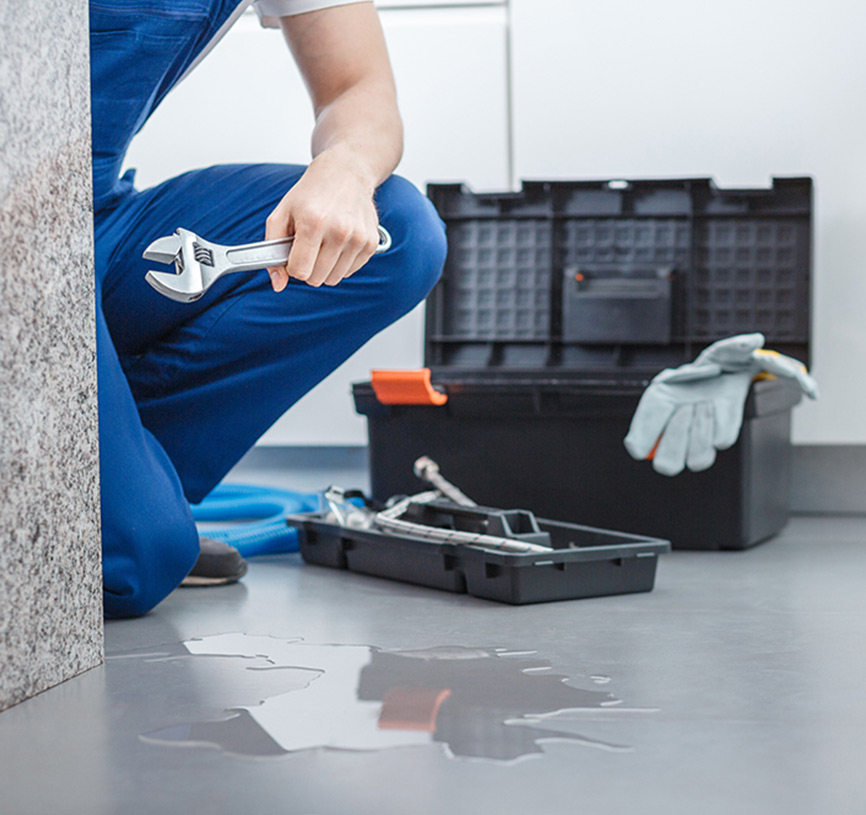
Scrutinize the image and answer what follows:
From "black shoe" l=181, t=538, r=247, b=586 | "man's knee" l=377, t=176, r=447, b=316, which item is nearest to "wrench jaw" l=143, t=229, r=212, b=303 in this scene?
"man's knee" l=377, t=176, r=447, b=316

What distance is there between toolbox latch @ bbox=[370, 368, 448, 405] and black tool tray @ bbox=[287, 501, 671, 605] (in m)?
0.24

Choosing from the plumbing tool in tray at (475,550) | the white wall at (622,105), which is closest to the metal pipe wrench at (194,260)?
the plumbing tool in tray at (475,550)

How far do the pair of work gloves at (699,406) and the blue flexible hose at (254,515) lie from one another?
43cm

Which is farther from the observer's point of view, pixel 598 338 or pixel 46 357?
pixel 598 338

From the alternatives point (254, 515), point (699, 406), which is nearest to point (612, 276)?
point (699, 406)

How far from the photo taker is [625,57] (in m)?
1.61

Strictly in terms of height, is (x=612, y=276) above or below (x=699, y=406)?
above

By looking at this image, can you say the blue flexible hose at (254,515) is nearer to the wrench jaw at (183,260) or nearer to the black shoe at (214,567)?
the black shoe at (214,567)

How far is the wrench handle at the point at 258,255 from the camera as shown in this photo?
726 mm

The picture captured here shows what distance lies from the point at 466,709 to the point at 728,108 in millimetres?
1178

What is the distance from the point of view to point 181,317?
1.05 meters

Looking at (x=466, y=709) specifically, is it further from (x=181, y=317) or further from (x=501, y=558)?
(x=181, y=317)

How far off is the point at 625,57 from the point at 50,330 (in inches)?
45.4

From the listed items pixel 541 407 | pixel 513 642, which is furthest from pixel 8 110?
pixel 541 407
